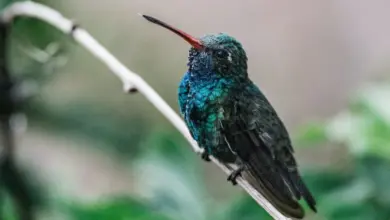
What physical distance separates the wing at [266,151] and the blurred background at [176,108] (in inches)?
8.4

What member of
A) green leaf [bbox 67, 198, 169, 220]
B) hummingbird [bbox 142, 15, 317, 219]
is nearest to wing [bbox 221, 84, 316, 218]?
hummingbird [bbox 142, 15, 317, 219]

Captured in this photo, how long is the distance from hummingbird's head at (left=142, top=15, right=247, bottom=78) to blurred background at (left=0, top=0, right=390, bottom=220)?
0.60 feet

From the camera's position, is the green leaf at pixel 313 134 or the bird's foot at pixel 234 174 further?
the green leaf at pixel 313 134

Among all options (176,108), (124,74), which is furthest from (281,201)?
(176,108)

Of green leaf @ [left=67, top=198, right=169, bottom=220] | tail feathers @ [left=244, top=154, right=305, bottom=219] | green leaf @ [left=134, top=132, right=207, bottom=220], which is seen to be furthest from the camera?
green leaf @ [left=134, top=132, right=207, bottom=220]

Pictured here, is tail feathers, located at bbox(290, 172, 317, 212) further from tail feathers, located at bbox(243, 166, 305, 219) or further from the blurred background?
the blurred background

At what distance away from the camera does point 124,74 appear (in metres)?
0.63

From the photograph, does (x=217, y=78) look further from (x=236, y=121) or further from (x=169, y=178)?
(x=169, y=178)

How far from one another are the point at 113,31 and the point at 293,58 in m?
1.28

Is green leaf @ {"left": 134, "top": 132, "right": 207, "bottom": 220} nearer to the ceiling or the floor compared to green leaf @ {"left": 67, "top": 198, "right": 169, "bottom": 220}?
nearer to the ceiling

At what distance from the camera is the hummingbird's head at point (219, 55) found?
0.41 metres

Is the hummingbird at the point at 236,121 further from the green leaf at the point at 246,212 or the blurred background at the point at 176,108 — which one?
the green leaf at the point at 246,212

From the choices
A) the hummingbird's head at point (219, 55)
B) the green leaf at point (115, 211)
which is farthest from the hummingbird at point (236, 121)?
the green leaf at point (115, 211)

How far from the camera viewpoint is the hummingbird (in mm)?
364
